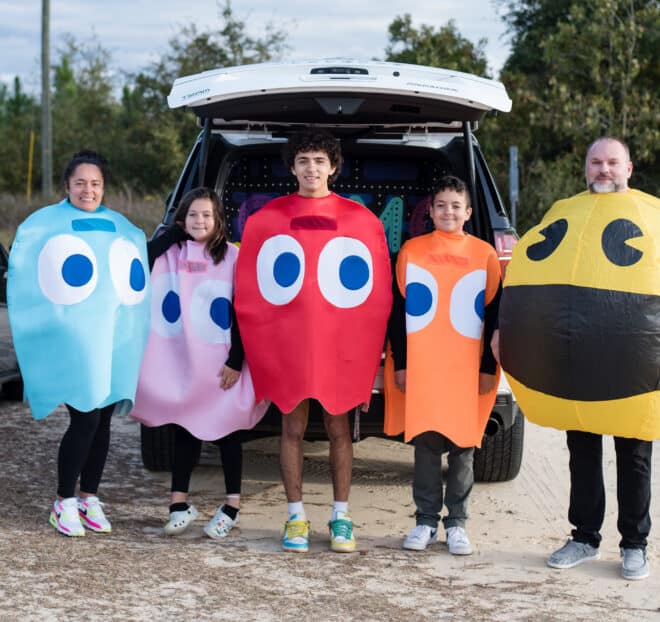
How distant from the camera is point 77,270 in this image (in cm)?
474

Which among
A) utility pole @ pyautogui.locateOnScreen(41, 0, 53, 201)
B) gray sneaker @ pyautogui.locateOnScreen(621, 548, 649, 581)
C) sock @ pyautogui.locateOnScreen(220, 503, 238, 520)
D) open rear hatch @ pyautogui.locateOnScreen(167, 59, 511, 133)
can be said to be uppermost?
utility pole @ pyautogui.locateOnScreen(41, 0, 53, 201)

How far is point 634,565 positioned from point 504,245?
62.6 inches

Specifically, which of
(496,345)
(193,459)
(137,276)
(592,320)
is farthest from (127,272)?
(592,320)

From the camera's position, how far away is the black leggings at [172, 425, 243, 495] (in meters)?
5.00

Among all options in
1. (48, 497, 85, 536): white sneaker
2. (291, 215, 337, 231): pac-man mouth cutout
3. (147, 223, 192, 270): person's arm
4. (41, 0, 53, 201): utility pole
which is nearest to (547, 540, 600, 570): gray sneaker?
(291, 215, 337, 231): pac-man mouth cutout

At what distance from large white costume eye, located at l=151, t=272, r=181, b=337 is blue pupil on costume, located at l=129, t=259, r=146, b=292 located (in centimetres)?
12

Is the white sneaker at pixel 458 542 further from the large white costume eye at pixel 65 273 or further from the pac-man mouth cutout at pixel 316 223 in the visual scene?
the large white costume eye at pixel 65 273

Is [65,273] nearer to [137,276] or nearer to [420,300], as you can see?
[137,276]

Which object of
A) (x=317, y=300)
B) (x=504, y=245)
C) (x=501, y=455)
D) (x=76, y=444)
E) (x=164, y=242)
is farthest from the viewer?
(x=501, y=455)

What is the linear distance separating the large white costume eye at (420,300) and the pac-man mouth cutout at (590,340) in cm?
50

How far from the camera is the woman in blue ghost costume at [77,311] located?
473 cm

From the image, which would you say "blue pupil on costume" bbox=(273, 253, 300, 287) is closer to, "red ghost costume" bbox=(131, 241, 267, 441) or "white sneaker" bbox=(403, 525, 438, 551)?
"red ghost costume" bbox=(131, 241, 267, 441)

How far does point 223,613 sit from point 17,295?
1.74 meters

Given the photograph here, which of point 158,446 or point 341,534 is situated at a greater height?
point 158,446
